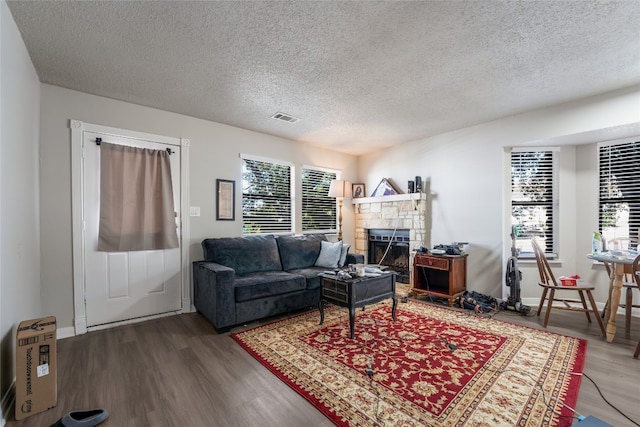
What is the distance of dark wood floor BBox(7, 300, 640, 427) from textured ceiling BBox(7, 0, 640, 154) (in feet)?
8.45

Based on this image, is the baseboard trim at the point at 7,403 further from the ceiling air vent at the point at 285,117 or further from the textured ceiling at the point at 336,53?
the ceiling air vent at the point at 285,117

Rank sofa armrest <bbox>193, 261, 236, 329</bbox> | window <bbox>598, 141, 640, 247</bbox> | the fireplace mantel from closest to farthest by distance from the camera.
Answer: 1. sofa armrest <bbox>193, 261, 236, 329</bbox>
2. window <bbox>598, 141, 640, 247</bbox>
3. the fireplace mantel

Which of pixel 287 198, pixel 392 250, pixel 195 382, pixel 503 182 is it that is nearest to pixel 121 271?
pixel 195 382

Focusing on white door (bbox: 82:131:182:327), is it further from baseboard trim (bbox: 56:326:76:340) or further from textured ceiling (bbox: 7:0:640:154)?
textured ceiling (bbox: 7:0:640:154)

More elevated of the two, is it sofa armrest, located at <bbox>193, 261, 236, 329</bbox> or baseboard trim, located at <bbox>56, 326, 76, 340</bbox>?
sofa armrest, located at <bbox>193, 261, 236, 329</bbox>

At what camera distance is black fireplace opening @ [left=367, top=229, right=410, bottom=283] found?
512 centimetres

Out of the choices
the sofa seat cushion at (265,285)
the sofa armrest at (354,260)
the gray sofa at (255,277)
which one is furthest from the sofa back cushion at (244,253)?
the sofa armrest at (354,260)

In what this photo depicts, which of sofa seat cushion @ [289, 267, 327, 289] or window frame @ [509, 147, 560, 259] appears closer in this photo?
sofa seat cushion @ [289, 267, 327, 289]

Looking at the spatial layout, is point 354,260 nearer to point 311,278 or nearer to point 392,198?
point 311,278

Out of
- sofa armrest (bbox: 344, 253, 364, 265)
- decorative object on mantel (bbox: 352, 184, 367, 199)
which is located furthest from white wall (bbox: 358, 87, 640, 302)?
decorative object on mantel (bbox: 352, 184, 367, 199)

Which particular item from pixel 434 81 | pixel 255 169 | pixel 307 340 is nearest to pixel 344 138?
pixel 255 169

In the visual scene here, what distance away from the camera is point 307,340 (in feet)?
9.00

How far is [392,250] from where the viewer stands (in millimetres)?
5352

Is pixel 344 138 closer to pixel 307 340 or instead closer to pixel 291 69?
pixel 291 69
